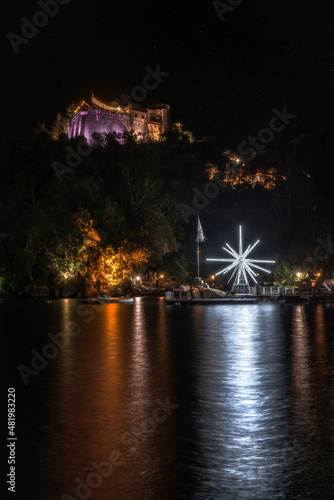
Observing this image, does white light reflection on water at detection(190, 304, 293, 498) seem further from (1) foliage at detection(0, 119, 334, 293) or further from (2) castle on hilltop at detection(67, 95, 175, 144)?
(2) castle on hilltop at detection(67, 95, 175, 144)

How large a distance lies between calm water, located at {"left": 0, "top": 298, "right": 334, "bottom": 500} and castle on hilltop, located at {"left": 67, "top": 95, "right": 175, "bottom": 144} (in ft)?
220

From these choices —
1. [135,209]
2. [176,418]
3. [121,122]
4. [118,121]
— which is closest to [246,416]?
[176,418]

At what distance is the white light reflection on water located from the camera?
344 inches

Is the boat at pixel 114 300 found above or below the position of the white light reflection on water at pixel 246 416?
above

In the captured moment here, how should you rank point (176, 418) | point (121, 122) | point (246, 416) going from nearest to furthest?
point (176, 418), point (246, 416), point (121, 122)

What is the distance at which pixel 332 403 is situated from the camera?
13.7 m

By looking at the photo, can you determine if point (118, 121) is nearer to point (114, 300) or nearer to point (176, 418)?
point (114, 300)

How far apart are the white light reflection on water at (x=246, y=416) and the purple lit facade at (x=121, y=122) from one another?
6726cm

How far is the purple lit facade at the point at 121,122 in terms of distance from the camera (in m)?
89.1

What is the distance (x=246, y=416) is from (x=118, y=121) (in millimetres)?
86265

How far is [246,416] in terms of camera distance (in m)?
12.4

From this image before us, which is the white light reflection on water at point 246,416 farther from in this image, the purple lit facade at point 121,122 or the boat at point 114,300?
the purple lit facade at point 121,122

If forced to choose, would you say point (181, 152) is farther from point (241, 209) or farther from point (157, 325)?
point (157, 325)

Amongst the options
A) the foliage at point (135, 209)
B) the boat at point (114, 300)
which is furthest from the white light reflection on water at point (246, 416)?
the foliage at point (135, 209)
